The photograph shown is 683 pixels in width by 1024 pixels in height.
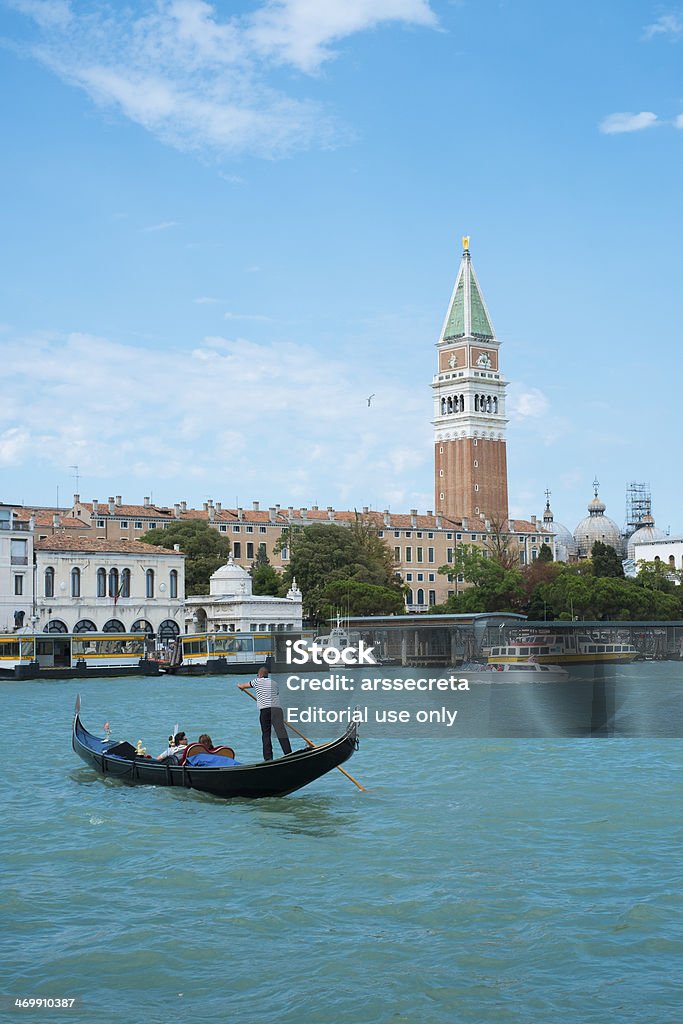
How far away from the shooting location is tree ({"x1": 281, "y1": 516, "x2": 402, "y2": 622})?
63.4m

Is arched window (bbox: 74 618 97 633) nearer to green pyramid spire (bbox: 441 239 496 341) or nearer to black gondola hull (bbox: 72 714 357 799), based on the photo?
black gondola hull (bbox: 72 714 357 799)

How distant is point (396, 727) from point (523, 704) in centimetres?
959

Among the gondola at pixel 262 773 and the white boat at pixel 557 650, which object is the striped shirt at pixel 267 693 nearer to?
the gondola at pixel 262 773

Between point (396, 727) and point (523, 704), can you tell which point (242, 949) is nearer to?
point (396, 727)

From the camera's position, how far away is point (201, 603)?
57719 mm

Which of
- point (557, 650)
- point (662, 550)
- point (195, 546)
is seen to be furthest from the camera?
point (662, 550)

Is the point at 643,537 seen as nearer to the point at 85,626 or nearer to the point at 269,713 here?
the point at 85,626

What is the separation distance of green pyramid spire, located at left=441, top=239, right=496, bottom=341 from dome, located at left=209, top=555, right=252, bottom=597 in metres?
51.0

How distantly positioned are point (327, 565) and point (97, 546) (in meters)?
13.7

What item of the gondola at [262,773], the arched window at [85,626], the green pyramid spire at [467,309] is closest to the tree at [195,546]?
the arched window at [85,626]

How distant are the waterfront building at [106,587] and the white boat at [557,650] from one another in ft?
53.4

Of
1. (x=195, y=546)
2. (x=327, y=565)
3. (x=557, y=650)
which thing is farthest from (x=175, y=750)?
(x=195, y=546)

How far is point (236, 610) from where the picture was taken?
2226 inches

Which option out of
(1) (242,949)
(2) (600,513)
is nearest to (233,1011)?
(1) (242,949)
